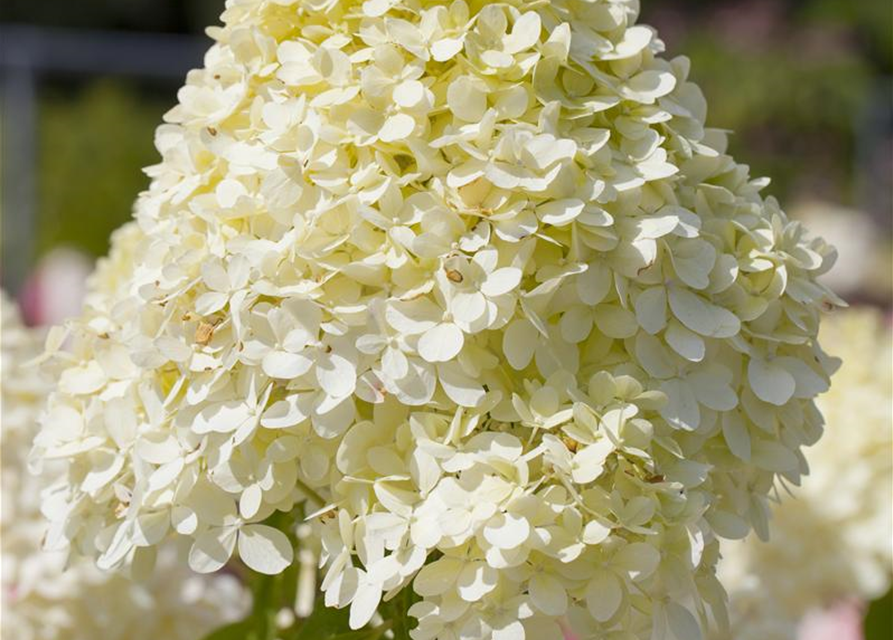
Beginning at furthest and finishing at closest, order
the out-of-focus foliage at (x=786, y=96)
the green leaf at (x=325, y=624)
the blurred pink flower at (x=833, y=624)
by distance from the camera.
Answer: the out-of-focus foliage at (x=786, y=96) → the blurred pink flower at (x=833, y=624) → the green leaf at (x=325, y=624)

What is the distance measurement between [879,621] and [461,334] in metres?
0.58

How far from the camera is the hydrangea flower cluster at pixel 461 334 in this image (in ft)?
2.15

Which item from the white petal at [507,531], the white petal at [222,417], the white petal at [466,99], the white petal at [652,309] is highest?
the white petal at [466,99]

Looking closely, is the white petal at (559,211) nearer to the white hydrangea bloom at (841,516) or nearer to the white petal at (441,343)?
the white petal at (441,343)

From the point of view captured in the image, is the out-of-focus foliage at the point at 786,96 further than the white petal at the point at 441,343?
Yes

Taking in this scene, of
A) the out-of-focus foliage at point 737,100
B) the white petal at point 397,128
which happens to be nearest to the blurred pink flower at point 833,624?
the white petal at point 397,128

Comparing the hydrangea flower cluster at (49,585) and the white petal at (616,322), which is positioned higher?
the white petal at (616,322)

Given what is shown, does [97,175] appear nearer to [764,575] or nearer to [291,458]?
[764,575]

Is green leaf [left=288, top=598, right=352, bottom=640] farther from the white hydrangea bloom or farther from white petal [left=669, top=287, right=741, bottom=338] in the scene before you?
the white hydrangea bloom

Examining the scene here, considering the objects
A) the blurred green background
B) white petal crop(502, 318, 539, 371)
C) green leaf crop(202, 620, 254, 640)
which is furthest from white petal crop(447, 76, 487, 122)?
the blurred green background

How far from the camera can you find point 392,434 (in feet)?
2.29

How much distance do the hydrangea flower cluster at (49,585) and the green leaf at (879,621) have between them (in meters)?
0.54

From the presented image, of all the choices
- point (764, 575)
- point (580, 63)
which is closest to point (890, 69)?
point (764, 575)

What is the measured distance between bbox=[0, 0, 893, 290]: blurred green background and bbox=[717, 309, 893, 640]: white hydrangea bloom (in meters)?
4.51
